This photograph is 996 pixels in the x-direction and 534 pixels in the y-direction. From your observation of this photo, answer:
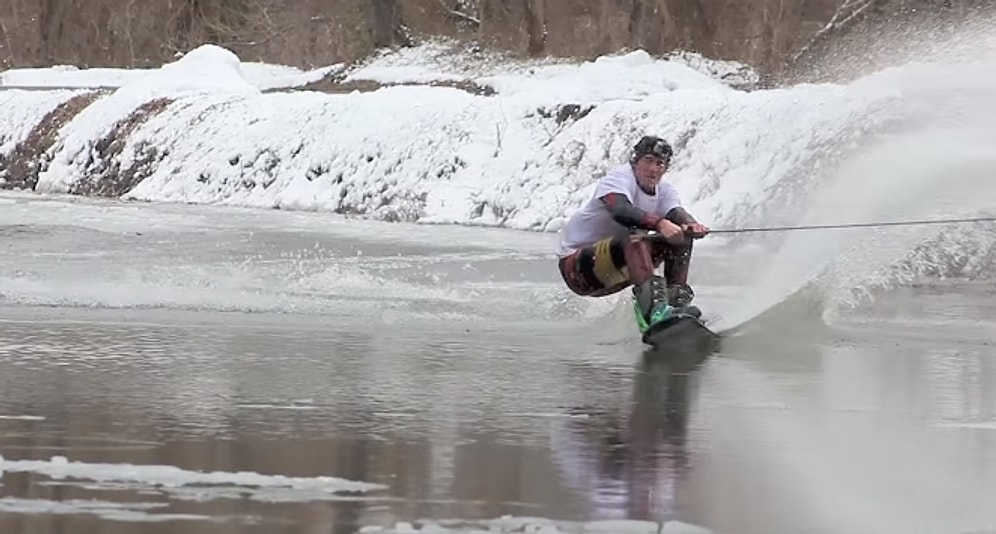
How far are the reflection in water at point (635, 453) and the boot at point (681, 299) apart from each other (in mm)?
1481

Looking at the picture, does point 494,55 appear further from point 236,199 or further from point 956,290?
point 956,290

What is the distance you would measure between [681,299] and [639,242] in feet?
1.40

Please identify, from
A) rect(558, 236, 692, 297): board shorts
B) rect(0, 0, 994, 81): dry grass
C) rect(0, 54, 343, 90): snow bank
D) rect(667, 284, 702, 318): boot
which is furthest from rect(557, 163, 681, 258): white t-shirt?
rect(0, 54, 343, 90): snow bank

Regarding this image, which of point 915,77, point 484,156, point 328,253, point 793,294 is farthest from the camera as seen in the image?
point 484,156

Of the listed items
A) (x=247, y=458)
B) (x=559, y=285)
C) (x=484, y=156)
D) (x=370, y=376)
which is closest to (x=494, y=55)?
(x=484, y=156)

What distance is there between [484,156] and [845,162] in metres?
8.83

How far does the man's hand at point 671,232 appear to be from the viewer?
11.4 metres

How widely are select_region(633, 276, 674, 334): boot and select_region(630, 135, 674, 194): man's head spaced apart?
662 mm

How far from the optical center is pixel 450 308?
527 inches

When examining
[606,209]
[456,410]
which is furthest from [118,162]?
[456,410]

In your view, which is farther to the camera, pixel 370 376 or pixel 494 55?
pixel 494 55

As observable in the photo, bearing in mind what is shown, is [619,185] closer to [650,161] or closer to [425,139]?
[650,161]

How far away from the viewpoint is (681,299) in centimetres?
1164

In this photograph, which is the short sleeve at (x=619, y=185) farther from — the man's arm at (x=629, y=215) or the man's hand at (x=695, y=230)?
the man's hand at (x=695, y=230)
